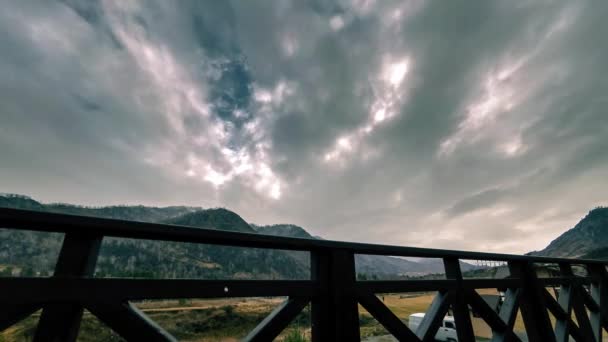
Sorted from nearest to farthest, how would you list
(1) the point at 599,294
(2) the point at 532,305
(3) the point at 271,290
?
1. (3) the point at 271,290
2. (2) the point at 532,305
3. (1) the point at 599,294

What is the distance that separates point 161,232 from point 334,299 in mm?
1438

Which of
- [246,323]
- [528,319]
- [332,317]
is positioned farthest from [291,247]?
[246,323]

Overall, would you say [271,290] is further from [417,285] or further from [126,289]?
[417,285]

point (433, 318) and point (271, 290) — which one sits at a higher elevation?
point (271, 290)

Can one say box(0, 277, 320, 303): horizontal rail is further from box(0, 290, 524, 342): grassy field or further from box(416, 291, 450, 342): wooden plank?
box(0, 290, 524, 342): grassy field

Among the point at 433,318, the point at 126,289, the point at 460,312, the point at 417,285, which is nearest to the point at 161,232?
the point at 126,289

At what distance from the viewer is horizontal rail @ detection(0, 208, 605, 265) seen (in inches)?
57.6

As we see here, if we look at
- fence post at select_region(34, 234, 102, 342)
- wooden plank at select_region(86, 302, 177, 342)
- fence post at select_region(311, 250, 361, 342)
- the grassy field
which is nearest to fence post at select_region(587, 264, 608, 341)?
fence post at select_region(311, 250, 361, 342)

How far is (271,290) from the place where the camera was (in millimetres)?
2084

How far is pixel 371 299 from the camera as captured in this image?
2436 millimetres

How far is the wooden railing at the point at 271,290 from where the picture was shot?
1503mm

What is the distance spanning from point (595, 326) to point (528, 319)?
2639 millimetres

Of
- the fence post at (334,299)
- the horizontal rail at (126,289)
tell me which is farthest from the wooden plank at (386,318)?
the horizontal rail at (126,289)

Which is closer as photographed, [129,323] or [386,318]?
[129,323]
